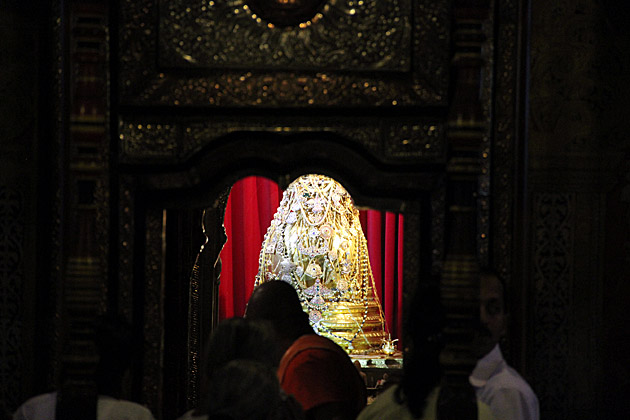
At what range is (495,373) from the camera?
2178mm

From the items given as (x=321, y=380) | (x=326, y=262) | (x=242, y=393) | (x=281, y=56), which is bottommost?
(x=321, y=380)

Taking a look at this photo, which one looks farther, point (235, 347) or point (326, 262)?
point (326, 262)

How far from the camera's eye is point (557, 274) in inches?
102

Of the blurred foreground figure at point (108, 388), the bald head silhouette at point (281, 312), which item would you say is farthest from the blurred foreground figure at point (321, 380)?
the blurred foreground figure at point (108, 388)

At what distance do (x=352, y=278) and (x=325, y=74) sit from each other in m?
1.82

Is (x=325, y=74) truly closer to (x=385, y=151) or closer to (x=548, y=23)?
(x=385, y=151)

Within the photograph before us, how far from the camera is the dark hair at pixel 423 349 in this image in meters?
1.89

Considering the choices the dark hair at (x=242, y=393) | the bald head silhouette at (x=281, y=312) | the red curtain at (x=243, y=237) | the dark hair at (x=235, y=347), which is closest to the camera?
the dark hair at (x=242, y=393)

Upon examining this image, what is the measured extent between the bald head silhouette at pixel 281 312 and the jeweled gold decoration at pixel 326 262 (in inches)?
39.8

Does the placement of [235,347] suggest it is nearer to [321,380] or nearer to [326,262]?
[321,380]

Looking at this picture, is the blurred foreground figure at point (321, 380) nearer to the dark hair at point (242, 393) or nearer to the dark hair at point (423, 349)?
the dark hair at point (423, 349)

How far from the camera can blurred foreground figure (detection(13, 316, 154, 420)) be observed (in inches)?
79.1

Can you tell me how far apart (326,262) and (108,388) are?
1951 mm

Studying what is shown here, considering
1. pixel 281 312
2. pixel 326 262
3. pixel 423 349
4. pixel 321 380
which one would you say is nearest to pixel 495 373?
pixel 423 349
